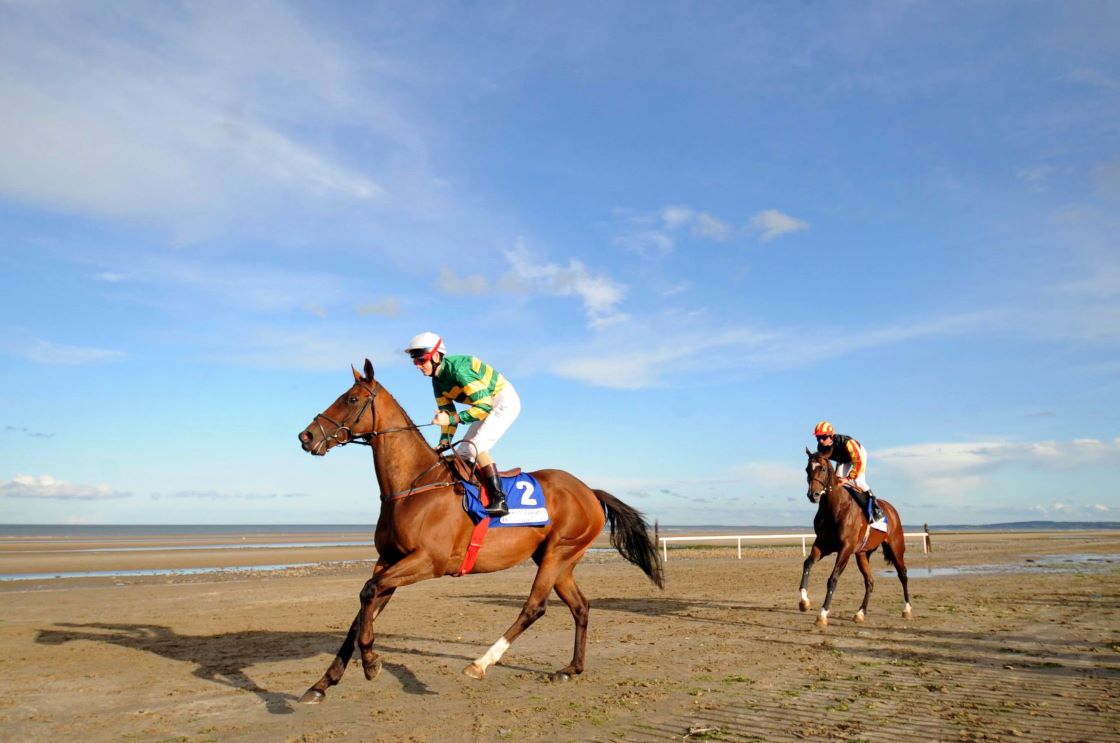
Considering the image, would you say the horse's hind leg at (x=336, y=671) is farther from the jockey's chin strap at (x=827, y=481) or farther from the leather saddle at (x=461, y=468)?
the jockey's chin strap at (x=827, y=481)

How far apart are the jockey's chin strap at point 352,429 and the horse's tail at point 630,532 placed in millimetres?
2646

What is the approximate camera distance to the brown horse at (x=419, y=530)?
6742 mm

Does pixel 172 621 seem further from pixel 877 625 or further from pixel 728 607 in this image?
pixel 877 625

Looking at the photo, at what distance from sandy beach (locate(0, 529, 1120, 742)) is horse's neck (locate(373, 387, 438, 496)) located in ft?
6.14

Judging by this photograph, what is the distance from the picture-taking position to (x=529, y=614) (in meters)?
7.46

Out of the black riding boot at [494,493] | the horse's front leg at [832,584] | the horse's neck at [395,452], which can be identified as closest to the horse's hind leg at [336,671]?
the horse's neck at [395,452]

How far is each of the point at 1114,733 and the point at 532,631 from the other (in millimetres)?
6937

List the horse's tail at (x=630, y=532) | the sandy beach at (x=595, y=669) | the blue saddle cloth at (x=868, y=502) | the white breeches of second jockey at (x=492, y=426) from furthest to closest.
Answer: the blue saddle cloth at (x=868, y=502)
the horse's tail at (x=630, y=532)
the white breeches of second jockey at (x=492, y=426)
the sandy beach at (x=595, y=669)

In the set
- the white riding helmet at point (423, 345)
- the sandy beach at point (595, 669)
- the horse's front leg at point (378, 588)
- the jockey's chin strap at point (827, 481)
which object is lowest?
the sandy beach at point (595, 669)

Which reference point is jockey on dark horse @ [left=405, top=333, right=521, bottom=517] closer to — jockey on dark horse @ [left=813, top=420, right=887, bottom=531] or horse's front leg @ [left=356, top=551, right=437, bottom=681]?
horse's front leg @ [left=356, top=551, right=437, bottom=681]

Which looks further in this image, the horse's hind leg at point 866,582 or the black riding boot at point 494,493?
the horse's hind leg at point 866,582

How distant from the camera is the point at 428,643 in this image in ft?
32.1

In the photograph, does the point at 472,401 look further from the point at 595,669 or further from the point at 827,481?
the point at 827,481

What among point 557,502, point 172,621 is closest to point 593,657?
point 557,502
